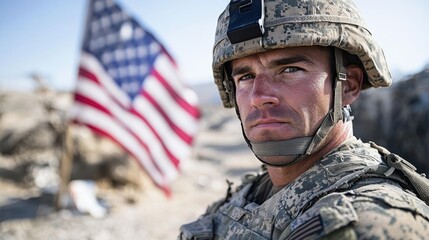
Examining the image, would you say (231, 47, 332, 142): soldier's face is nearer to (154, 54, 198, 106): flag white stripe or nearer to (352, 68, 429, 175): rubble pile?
(352, 68, 429, 175): rubble pile

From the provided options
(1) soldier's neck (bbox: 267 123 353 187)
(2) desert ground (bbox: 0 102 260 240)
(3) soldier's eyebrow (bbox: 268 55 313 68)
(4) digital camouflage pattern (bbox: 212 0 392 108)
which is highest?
(4) digital camouflage pattern (bbox: 212 0 392 108)

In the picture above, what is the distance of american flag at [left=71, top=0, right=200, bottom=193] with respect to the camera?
586 cm

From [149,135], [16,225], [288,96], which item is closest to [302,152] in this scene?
[288,96]

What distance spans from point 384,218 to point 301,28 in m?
0.86

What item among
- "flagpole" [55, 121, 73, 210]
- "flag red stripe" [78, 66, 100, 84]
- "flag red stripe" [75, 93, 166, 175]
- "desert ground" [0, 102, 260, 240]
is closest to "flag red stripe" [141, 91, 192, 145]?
"flag red stripe" [75, 93, 166, 175]

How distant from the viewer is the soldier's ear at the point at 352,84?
5.97ft

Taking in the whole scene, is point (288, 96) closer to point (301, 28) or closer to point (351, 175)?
point (301, 28)

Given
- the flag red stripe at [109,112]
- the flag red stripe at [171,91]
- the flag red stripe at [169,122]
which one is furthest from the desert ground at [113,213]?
the flag red stripe at [171,91]

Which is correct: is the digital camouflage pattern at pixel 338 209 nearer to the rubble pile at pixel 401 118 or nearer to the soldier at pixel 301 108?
the soldier at pixel 301 108

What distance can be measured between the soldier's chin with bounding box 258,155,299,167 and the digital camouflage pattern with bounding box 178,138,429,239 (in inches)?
4.4

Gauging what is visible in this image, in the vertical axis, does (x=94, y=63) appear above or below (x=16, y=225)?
above

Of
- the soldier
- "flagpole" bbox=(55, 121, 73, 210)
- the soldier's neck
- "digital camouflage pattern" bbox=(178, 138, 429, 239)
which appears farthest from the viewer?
"flagpole" bbox=(55, 121, 73, 210)

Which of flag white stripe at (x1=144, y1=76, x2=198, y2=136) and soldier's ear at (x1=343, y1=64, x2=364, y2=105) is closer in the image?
soldier's ear at (x1=343, y1=64, x2=364, y2=105)

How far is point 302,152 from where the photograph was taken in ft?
5.31
